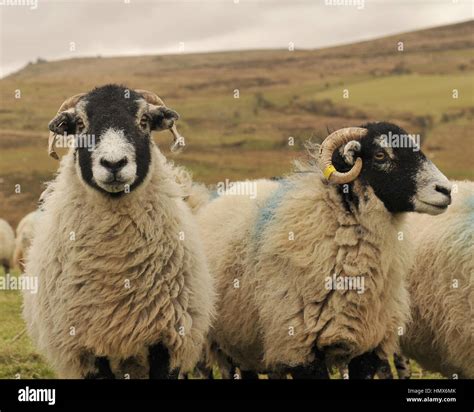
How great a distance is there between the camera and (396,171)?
26.9ft

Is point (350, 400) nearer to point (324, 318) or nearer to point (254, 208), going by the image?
point (324, 318)

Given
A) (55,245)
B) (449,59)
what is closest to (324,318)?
(55,245)

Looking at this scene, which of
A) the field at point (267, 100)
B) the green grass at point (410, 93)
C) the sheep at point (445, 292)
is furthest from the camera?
the green grass at point (410, 93)

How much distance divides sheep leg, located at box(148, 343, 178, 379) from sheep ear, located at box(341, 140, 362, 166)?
2633mm

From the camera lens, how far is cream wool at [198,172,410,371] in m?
8.23

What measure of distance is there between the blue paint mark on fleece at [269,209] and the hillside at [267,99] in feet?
109

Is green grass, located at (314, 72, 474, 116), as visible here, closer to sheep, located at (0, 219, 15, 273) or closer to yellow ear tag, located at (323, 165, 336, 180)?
sheep, located at (0, 219, 15, 273)

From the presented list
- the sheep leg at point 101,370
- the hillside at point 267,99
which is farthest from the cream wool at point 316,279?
the hillside at point 267,99

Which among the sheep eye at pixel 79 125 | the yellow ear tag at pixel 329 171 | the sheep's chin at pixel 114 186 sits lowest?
the sheep's chin at pixel 114 186

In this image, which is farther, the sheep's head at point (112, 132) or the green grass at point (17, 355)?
the green grass at point (17, 355)

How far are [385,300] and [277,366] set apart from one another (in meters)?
1.29

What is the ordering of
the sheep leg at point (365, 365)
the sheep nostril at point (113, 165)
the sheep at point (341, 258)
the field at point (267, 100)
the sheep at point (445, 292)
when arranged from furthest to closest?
the field at point (267, 100) → the sheep at point (445, 292) → the sheep leg at point (365, 365) → the sheep at point (341, 258) → the sheep nostril at point (113, 165)

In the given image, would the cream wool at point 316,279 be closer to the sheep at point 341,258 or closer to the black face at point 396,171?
the sheep at point 341,258

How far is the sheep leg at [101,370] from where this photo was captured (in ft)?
25.1
